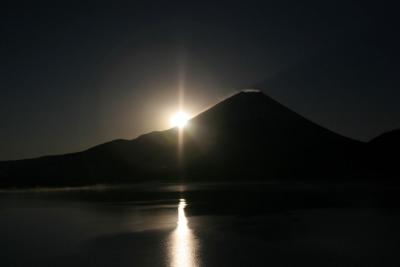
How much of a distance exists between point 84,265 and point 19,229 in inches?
747

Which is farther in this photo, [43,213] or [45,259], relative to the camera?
[43,213]

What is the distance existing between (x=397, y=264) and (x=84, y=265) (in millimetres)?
16775

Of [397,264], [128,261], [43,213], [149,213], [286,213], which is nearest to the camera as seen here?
[397,264]

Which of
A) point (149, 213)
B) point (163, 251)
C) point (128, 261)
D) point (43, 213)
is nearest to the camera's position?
point (128, 261)

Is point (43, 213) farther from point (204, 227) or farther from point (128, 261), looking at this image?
point (128, 261)

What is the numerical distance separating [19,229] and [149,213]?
15.5m

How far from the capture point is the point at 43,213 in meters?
53.9

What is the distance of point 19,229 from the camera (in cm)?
3947

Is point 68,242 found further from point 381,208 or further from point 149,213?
point 381,208

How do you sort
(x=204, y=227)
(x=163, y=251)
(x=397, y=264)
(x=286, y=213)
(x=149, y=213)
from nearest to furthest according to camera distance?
(x=397, y=264)
(x=163, y=251)
(x=204, y=227)
(x=286, y=213)
(x=149, y=213)

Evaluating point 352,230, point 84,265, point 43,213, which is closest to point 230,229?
point 352,230

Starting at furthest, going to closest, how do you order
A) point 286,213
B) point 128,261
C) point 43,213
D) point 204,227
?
1. point 43,213
2. point 286,213
3. point 204,227
4. point 128,261

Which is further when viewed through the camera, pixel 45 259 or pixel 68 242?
pixel 68 242

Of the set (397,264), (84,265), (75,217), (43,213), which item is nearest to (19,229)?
(75,217)
